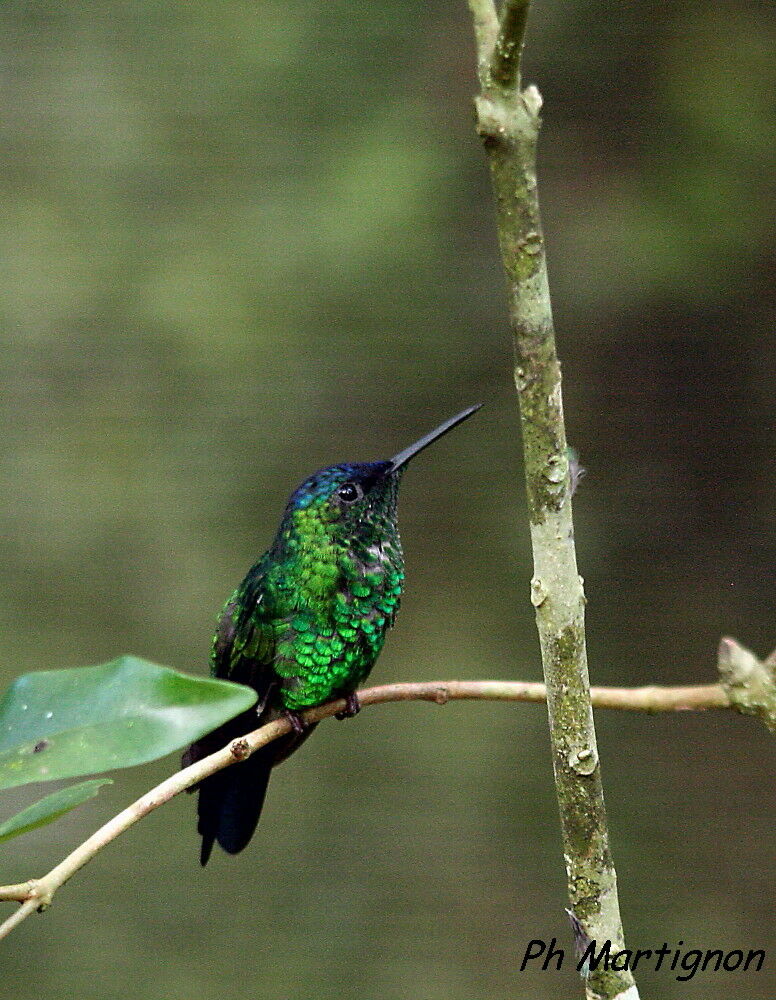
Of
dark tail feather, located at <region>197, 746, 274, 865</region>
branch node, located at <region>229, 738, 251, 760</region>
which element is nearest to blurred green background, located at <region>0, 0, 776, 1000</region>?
dark tail feather, located at <region>197, 746, 274, 865</region>

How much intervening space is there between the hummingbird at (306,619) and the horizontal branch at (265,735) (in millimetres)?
628

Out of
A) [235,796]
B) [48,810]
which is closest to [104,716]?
[48,810]

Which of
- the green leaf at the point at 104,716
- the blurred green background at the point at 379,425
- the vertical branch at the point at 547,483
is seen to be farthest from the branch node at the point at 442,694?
the blurred green background at the point at 379,425

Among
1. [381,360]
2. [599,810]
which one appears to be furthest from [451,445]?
[599,810]

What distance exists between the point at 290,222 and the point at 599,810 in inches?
145

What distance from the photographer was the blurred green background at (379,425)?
150 inches

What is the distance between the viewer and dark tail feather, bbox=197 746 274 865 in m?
2.19

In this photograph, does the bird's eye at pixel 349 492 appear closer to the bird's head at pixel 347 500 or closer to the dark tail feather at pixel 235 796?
the bird's head at pixel 347 500

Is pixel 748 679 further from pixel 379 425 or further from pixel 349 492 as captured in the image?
pixel 379 425

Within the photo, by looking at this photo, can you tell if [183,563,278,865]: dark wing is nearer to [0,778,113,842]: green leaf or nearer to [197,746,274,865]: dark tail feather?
[197,746,274,865]: dark tail feather

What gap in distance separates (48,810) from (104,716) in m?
0.11

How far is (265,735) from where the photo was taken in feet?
4.99

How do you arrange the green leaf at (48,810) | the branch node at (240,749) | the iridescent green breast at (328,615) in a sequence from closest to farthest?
the green leaf at (48,810)
the branch node at (240,749)
the iridescent green breast at (328,615)

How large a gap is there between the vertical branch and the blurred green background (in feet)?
8.89
